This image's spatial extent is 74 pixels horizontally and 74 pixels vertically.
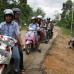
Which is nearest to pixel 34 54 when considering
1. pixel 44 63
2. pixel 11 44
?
pixel 44 63

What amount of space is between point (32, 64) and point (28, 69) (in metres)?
0.67

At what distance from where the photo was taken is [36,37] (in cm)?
1054

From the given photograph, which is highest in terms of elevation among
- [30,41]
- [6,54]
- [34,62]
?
[6,54]

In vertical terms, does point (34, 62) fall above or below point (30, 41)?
below

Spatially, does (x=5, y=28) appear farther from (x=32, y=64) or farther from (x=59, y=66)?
(x=59, y=66)

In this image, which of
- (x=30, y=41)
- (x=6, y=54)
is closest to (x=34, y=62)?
(x=30, y=41)

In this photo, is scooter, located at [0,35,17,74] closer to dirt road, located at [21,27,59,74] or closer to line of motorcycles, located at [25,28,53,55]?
dirt road, located at [21,27,59,74]

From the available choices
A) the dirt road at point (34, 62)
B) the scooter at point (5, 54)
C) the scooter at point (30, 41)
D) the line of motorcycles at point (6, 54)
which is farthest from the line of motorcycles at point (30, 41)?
the scooter at point (5, 54)

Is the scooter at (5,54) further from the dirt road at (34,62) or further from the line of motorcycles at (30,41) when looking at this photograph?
the line of motorcycles at (30,41)

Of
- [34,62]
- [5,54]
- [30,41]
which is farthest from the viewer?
[30,41]

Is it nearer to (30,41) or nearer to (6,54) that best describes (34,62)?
(30,41)

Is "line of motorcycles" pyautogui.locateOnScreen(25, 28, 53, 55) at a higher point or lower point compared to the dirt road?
higher

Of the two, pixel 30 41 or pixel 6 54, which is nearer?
pixel 6 54

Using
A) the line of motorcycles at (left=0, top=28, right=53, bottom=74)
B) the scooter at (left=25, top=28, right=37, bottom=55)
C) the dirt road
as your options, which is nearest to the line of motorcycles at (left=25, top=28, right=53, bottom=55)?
the scooter at (left=25, top=28, right=37, bottom=55)
